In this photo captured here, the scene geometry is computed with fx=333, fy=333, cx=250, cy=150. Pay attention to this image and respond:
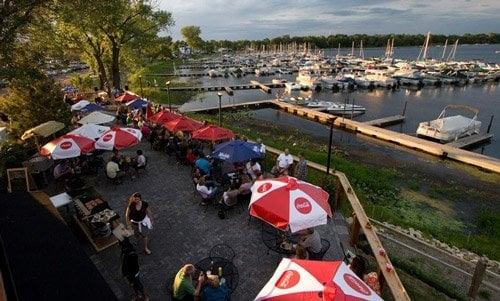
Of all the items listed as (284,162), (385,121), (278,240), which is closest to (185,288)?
(278,240)

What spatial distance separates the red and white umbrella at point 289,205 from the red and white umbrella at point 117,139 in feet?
22.6

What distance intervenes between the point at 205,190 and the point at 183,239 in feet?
6.69

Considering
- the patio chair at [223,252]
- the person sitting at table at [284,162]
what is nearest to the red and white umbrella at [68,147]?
the patio chair at [223,252]

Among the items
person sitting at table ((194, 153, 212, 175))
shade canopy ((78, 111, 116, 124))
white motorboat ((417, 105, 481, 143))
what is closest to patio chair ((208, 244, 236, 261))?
person sitting at table ((194, 153, 212, 175))

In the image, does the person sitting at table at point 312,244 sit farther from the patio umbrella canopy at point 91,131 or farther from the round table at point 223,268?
the patio umbrella canopy at point 91,131

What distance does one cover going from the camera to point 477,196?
22.8 m

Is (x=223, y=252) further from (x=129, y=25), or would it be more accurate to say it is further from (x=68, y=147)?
(x=129, y=25)

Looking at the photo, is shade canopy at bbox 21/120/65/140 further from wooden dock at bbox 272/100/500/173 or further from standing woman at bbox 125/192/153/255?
wooden dock at bbox 272/100/500/173

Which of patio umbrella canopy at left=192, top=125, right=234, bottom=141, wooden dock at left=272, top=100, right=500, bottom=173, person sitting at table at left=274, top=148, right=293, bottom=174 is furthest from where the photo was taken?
wooden dock at left=272, top=100, right=500, bottom=173

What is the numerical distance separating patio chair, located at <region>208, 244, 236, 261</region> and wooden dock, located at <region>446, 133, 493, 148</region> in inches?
1222

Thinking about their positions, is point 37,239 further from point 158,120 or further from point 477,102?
point 477,102

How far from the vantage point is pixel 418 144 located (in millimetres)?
32750

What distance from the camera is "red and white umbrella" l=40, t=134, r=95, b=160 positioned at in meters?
12.5

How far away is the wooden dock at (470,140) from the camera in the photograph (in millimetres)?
33312
